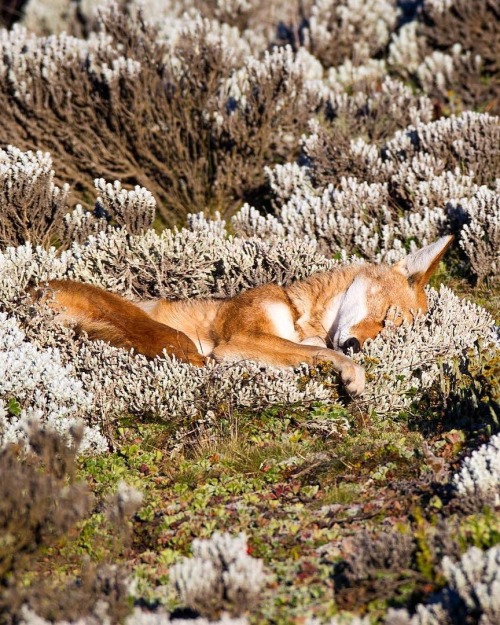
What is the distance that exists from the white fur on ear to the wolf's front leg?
1.28 metres

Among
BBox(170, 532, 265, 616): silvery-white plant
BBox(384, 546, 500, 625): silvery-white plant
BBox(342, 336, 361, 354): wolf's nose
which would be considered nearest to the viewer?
BBox(384, 546, 500, 625): silvery-white plant

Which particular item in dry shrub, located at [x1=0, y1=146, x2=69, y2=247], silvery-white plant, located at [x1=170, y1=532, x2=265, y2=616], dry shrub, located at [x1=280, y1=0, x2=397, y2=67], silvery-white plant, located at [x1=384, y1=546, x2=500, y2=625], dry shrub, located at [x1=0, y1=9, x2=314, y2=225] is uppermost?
dry shrub, located at [x1=280, y1=0, x2=397, y2=67]

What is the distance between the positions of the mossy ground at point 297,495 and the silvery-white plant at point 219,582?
0.52ft

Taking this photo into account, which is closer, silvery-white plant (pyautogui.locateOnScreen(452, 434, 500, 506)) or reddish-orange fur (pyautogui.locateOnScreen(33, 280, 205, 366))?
silvery-white plant (pyautogui.locateOnScreen(452, 434, 500, 506))

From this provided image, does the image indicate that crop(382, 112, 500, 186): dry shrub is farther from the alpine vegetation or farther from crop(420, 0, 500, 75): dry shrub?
crop(420, 0, 500, 75): dry shrub

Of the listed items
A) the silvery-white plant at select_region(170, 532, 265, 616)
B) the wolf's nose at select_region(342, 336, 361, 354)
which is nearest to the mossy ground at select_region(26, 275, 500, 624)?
the silvery-white plant at select_region(170, 532, 265, 616)

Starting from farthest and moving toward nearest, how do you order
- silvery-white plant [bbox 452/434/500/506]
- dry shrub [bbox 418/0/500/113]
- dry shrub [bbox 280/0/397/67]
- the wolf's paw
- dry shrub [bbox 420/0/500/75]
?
dry shrub [bbox 280/0/397/67], dry shrub [bbox 420/0/500/75], dry shrub [bbox 418/0/500/113], the wolf's paw, silvery-white plant [bbox 452/434/500/506]

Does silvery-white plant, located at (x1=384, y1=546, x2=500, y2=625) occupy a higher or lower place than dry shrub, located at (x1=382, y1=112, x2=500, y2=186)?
lower

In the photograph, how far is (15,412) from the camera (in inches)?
189

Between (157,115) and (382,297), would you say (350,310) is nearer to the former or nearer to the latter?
(382,297)

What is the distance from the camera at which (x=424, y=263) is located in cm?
629

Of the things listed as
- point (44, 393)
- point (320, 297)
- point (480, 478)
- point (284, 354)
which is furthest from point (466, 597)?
point (320, 297)

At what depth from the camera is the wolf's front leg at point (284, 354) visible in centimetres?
516

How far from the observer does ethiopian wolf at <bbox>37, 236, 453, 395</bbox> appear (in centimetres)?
555
